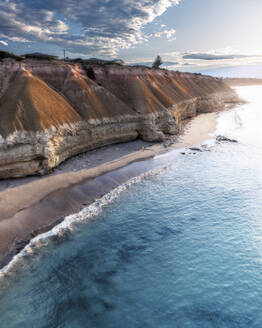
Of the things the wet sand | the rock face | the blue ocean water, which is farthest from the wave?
the rock face

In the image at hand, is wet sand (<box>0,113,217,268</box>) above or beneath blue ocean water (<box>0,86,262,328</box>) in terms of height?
above

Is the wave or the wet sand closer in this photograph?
the wave

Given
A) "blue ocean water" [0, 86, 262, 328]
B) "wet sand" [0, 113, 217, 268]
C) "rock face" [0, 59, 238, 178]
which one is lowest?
"blue ocean water" [0, 86, 262, 328]

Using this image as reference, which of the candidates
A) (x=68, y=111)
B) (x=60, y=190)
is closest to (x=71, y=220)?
(x=60, y=190)

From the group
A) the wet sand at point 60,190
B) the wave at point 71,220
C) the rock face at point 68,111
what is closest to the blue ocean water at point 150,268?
the wave at point 71,220

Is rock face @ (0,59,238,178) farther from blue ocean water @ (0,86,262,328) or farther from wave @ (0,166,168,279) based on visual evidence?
blue ocean water @ (0,86,262,328)

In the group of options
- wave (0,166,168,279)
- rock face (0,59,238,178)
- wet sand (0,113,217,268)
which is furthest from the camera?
rock face (0,59,238,178)

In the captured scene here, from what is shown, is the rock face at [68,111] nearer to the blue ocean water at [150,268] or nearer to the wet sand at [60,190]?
the wet sand at [60,190]

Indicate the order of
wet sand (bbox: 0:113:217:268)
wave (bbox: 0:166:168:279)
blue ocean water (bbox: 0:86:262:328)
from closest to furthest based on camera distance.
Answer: blue ocean water (bbox: 0:86:262:328), wave (bbox: 0:166:168:279), wet sand (bbox: 0:113:217:268)
